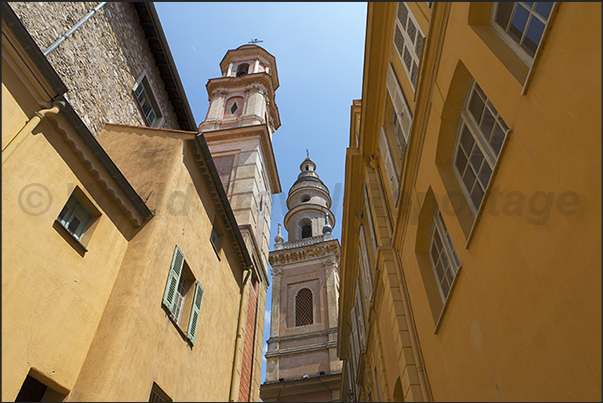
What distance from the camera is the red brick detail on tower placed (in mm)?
12344

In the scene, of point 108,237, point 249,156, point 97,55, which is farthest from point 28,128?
point 249,156

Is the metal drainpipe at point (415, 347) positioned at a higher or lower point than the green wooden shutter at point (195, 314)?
lower

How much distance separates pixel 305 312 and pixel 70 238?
31150 mm

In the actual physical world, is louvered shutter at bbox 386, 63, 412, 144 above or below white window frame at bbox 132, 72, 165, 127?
below

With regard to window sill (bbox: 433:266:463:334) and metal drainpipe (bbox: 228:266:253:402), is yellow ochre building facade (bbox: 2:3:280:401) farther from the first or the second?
window sill (bbox: 433:266:463:334)

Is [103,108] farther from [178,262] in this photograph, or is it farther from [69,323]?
[69,323]

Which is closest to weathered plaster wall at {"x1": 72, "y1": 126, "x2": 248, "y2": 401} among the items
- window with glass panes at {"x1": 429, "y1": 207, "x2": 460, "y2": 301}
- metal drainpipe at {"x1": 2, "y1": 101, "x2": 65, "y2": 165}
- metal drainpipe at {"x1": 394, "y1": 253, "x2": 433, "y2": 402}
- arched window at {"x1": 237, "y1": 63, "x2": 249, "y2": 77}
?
metal drainpipe at {"x1": 2, "y1": 101, "x2": 65, "y2": 165}

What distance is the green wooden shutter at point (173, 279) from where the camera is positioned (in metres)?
8.22

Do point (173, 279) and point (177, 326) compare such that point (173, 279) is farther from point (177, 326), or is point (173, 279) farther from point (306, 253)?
point (306, 253)

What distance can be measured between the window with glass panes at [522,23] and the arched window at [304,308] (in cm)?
3225

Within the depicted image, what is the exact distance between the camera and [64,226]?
21.9 ft

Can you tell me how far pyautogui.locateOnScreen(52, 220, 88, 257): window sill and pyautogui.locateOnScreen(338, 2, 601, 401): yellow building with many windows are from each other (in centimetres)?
563

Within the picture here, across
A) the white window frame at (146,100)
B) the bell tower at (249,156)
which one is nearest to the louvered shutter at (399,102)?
the bell tower at (249,156)

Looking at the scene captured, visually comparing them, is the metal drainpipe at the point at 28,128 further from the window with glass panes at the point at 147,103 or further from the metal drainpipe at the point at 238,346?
the metal drainpipe at the point at 238,346
